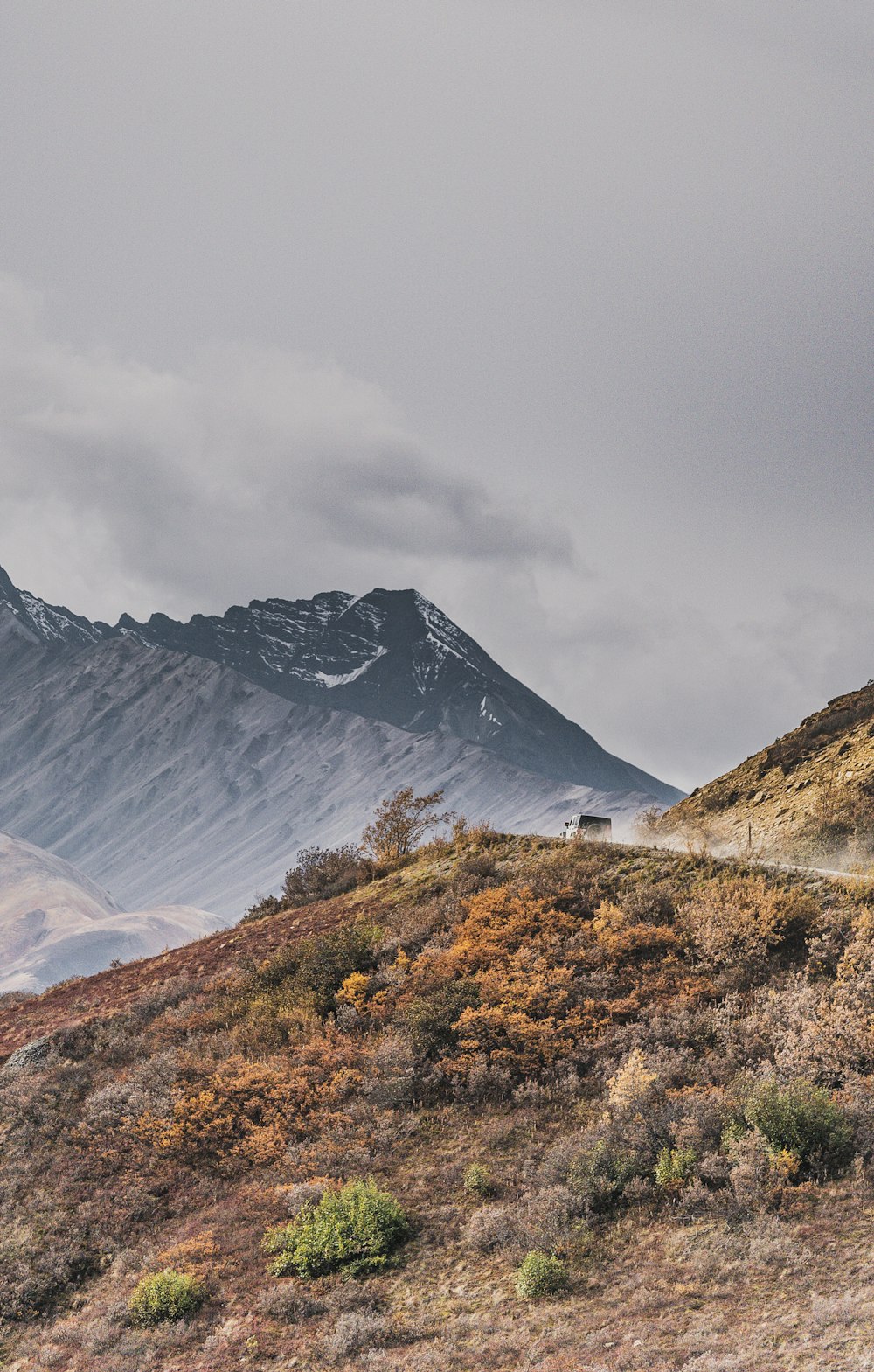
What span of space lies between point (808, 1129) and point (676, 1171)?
1.71 m

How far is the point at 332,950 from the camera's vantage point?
812 inches

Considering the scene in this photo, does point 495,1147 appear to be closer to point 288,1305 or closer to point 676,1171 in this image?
point 676,1171

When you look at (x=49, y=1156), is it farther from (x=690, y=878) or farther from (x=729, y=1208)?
(x=690, y=878)

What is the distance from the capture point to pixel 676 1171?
37.4ft

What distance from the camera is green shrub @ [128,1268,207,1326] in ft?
37.5

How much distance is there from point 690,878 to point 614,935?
10.0 ft

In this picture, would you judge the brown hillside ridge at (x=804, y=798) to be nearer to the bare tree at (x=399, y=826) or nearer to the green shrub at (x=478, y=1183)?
the bare tree at (x=399, y=826)

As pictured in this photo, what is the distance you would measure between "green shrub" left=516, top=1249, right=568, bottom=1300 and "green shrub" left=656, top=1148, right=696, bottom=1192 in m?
1.74

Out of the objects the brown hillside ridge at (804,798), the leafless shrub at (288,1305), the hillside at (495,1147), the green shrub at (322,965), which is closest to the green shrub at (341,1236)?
the hillside at (495,1147)

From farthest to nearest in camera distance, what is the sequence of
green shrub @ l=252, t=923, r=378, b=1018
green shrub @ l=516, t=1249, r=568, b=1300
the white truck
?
the white truck < green shrub @ l=252, t=923, r=378, b=1018 < green shrub @ l=516, t=1249, r=568, b=1300

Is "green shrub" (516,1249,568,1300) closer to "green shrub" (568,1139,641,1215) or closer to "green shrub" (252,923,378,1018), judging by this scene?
"green shrub" (568,1139,641,1215)

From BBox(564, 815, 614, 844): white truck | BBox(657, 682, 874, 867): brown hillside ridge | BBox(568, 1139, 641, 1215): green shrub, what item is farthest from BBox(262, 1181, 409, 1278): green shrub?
BBox(564, 815, 614, 844): white truck

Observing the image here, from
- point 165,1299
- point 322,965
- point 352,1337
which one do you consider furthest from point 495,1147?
point 322,965

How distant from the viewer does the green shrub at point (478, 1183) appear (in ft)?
40.7
